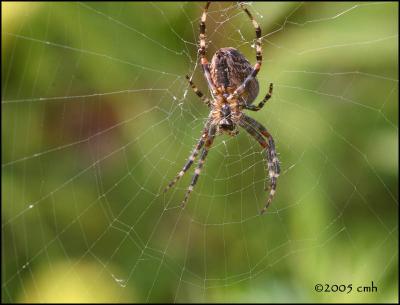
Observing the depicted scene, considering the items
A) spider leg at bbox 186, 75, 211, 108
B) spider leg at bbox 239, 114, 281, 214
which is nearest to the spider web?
spider leg at bbox 239, 114, 281, 214

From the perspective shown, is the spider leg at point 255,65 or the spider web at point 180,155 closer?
the spider leg at point 255,65

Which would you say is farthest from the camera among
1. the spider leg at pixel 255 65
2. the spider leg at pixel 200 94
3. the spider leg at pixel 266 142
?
the spider leg at pixel 266 142

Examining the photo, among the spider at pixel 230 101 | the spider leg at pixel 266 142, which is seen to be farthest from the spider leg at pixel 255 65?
the spider leg at pixel 266 142

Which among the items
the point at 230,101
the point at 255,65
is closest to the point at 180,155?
the point at 230,101

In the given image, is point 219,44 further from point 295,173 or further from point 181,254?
point 181,254

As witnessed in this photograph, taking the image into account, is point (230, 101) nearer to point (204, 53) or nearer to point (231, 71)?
point (231, 71)

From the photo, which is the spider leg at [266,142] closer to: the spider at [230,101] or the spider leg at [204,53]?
the spider at [230,101]
